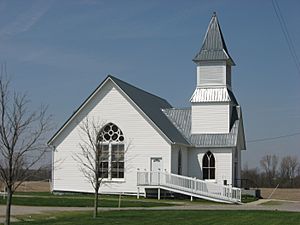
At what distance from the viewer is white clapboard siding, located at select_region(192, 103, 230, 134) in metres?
54.6

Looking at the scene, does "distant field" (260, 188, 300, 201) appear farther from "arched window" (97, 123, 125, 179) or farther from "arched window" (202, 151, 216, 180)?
"arched window" (97, 123, 125, 179)

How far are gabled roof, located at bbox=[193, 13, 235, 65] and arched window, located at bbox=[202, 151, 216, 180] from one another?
306 inches

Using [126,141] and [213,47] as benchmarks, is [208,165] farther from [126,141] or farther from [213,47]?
[213,47]

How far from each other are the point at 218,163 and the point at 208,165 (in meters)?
0.99

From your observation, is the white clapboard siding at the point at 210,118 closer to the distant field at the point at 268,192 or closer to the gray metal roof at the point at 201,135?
the gray metal roof at the point at 201,135

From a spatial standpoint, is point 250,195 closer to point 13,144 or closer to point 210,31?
point 210,31

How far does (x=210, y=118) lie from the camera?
55.1 metres

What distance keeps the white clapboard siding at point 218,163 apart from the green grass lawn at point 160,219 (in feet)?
68.0

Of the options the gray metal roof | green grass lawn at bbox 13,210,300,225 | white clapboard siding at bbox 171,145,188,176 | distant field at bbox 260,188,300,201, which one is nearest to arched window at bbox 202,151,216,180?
the gray metal roof

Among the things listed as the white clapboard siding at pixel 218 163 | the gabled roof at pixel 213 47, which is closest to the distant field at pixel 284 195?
the white clapboard siding at pixel 218 163

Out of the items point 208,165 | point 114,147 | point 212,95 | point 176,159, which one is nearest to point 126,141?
point 114,147

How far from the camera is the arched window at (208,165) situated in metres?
54.2

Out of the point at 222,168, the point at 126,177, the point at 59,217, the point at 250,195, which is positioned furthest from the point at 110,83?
the point at 59,217

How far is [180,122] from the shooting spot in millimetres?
57000
